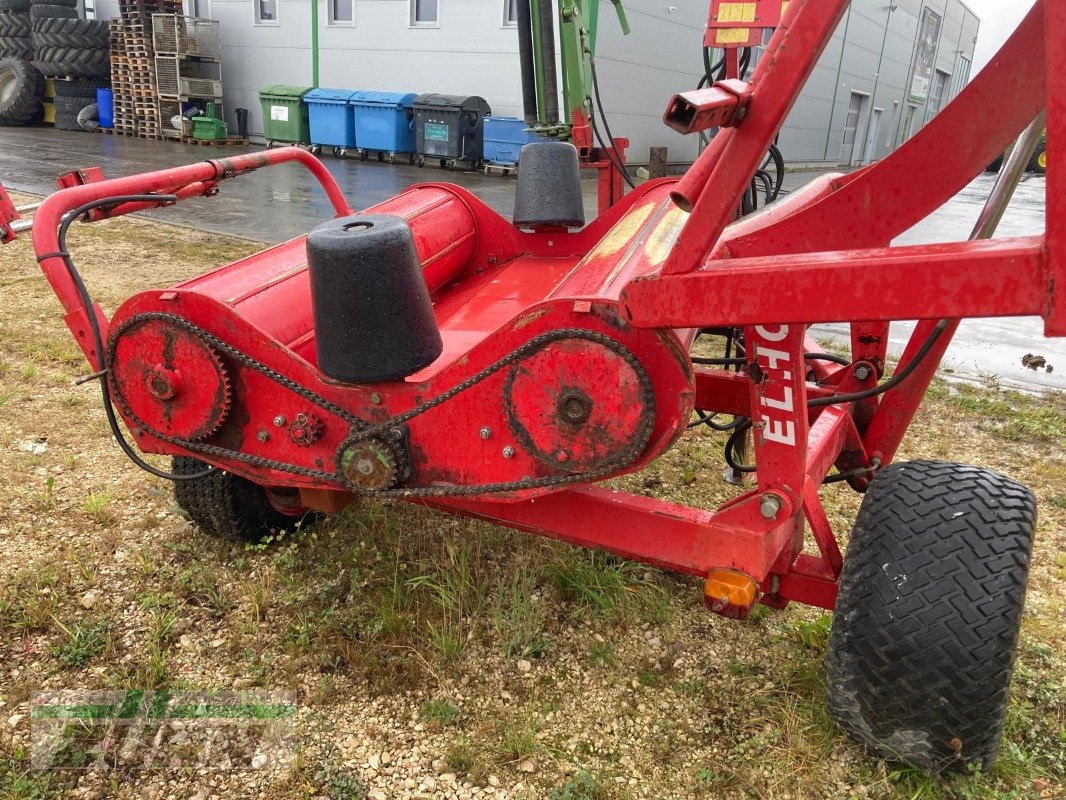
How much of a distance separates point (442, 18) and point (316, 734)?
1310 centimetres

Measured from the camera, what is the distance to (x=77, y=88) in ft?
51.9

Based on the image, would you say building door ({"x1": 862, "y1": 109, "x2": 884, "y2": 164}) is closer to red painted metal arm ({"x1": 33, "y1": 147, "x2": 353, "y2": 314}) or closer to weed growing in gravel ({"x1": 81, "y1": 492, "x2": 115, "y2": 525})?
red painted metal arm ({"x1": 33, "y1": 147, "x2": 353, "y2": 314})

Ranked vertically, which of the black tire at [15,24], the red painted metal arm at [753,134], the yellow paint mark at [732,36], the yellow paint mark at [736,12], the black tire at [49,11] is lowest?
the red painted metal arm at [753,134]

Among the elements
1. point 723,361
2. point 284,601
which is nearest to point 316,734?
point 284,601

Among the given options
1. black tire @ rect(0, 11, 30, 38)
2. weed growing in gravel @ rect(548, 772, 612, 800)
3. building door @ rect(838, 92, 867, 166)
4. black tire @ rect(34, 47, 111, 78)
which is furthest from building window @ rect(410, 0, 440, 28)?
building door @ rect(838, 92, 867, 166)

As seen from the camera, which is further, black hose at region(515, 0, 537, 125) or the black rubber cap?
black hose at region(515, 0, 537, 125)

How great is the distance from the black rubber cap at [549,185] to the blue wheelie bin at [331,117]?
10.6 m

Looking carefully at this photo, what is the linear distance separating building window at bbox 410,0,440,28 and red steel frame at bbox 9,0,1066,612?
38.6 feet

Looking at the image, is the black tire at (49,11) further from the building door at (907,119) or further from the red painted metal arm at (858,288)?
the building door at (907,119)

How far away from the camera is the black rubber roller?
1.79m

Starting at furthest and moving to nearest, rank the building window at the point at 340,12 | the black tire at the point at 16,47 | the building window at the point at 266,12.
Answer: the black tire at the point at 16,47
the building window at the point at 266,12
the building window at the point at 340,12

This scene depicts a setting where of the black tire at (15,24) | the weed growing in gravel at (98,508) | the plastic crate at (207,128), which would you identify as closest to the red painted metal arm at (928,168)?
the weed growing in gravel at (98,508)

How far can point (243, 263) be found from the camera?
8.24 ft

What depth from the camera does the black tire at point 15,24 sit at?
16406 millimetres
